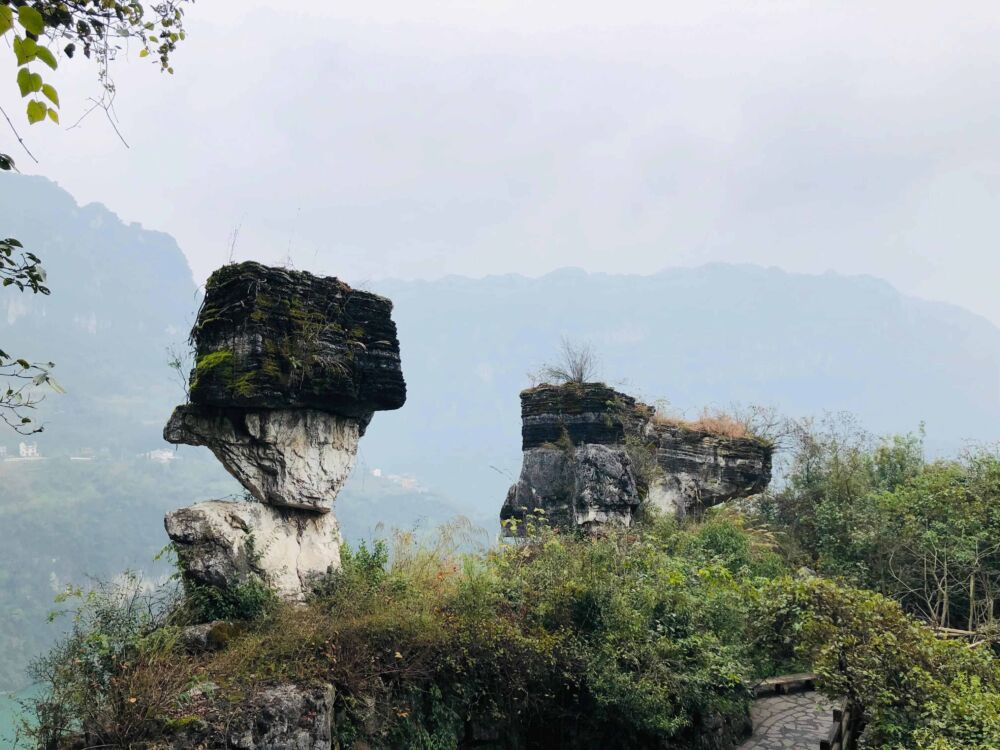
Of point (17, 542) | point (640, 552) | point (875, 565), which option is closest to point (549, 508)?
point (640, 552)

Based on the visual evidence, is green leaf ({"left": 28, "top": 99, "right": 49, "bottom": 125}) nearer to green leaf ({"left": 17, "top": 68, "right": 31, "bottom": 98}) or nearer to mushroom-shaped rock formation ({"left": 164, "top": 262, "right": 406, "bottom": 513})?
green leaf ({"left": 17, "top": 68, "right": 31, "bottom": 98})

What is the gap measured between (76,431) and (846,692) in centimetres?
12118

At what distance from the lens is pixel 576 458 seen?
1442cm

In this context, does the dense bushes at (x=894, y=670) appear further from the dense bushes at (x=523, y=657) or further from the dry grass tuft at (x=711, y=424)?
the dry grass tuft at (x=711, y=424)

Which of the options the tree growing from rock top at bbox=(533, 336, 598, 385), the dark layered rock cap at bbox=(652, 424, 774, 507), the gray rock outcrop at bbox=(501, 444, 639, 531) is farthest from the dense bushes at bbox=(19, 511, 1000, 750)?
the dark layered rock cap at bbox=(652, 424, 774, 507)

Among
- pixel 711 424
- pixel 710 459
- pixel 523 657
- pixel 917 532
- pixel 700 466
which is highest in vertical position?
pixel 711 424

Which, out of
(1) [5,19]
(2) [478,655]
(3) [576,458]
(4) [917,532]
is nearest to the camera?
(1) [5,19]

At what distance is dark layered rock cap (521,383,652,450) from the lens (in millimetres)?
15000

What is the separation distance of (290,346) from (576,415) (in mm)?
7904

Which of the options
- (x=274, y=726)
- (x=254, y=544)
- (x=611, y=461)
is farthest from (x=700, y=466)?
(x=274, y=726)

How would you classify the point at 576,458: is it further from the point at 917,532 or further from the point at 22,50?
the point at 22,50

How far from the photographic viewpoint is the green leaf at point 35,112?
8.05 ft

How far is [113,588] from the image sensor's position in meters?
6.87

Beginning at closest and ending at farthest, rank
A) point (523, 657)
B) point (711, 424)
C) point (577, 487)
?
point (523, 657) → point (577, 487) → point (711, 424)
